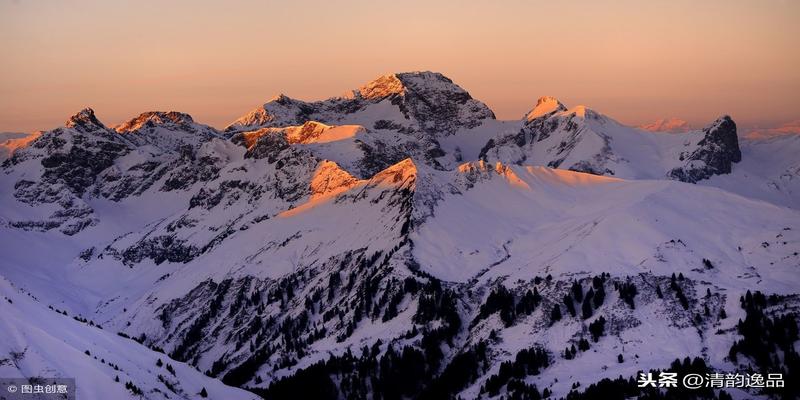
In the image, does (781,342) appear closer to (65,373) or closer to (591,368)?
(591,368)

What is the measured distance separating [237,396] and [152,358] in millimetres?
19258

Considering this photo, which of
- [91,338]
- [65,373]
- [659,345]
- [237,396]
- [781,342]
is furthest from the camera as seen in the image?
[659,345]

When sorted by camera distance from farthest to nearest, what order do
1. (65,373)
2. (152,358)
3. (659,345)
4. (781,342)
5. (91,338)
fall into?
(659,345), (781,342), (152,358), (91,338), (65,373)

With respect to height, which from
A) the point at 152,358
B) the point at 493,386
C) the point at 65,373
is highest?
the point at 65,373

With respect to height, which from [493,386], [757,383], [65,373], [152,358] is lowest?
[493,386]

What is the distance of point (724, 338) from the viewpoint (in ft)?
630

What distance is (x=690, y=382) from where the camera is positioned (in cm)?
17388

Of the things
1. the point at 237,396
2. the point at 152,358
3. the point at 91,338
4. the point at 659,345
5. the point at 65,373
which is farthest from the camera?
the point at 659,345

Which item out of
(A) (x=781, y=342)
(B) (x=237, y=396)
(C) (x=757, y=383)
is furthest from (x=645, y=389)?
(B) (x=237, y=396)

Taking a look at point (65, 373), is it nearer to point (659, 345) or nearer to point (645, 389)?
point (645, 389)

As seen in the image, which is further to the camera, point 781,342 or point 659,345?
point 659,345

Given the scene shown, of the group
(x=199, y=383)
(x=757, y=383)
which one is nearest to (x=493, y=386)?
(x=757, y=383)

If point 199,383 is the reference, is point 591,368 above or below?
below

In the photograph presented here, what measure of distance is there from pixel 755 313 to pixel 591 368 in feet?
112
